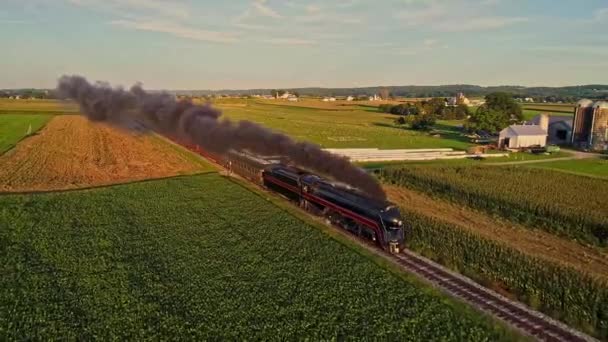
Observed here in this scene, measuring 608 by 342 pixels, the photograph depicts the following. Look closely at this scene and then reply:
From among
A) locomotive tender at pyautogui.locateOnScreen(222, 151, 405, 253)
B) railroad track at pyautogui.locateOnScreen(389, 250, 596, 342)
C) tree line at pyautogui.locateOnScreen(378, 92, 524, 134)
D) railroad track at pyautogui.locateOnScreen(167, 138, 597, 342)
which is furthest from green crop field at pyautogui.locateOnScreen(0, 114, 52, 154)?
tree line at pyautogui.locateOnScreen(378, 92, 524, 134)

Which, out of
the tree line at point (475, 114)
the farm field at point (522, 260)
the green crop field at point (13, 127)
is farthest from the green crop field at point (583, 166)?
the green crop field at point (13, 127)

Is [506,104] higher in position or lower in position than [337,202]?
higher

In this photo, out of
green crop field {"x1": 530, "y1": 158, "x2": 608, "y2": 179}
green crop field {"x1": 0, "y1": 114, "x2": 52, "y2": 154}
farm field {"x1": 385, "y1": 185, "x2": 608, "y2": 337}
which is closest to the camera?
farm field {"x1": 385, "y1": 185, "x2": 608, "y2": 337}

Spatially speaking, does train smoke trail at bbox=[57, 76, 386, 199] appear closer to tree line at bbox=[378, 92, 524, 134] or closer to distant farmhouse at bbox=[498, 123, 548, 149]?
distant farmhouse at bbox=[498, 123, 548, 149]

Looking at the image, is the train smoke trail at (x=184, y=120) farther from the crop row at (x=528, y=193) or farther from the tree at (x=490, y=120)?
the tree at (x=490, y=120)

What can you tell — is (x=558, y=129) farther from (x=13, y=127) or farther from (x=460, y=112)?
(x=13, y=127)

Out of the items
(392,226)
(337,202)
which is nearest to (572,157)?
(337,202)

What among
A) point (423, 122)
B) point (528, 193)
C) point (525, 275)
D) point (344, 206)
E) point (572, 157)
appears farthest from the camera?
point (423, 122)
